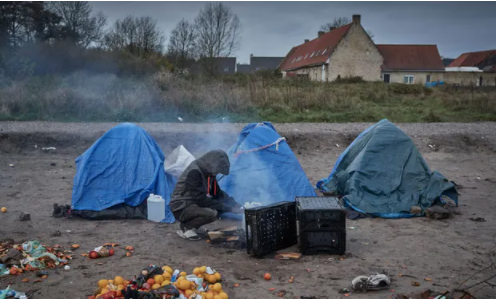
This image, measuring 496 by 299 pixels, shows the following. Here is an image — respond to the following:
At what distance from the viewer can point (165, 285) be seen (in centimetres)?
437

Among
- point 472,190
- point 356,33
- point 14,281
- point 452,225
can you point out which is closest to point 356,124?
point 472,190

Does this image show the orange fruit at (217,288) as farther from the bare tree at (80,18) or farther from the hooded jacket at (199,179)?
the bare tree at (80,18)

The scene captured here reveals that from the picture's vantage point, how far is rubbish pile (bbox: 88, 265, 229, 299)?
13.5ft

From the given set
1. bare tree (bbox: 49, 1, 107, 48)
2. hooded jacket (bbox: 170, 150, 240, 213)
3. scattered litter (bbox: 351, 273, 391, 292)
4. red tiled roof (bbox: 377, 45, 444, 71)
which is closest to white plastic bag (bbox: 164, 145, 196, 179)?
hooded jacket (bbox: 170, 150, 240, 213)

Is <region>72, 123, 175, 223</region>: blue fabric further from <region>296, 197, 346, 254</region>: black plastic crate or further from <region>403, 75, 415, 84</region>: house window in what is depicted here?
<region>403, 75, 415, 84</region>: house window

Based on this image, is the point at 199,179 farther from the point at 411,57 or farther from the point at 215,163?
the point at 411,57

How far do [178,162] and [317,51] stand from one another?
120 ft

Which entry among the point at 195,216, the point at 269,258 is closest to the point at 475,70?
the point at 195,216

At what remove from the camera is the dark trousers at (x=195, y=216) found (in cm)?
622

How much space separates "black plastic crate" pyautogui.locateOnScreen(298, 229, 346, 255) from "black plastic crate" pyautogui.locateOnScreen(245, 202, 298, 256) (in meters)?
0.28

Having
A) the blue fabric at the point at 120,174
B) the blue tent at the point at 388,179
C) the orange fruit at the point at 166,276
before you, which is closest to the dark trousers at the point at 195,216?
the blue fabric at the point at 120,174

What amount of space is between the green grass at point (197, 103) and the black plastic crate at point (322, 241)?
10.7 meters

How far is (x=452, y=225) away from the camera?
22.7 feet

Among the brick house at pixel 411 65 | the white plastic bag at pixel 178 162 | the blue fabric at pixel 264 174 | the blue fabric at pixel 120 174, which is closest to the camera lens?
the blue fabric at pixel 120 174
